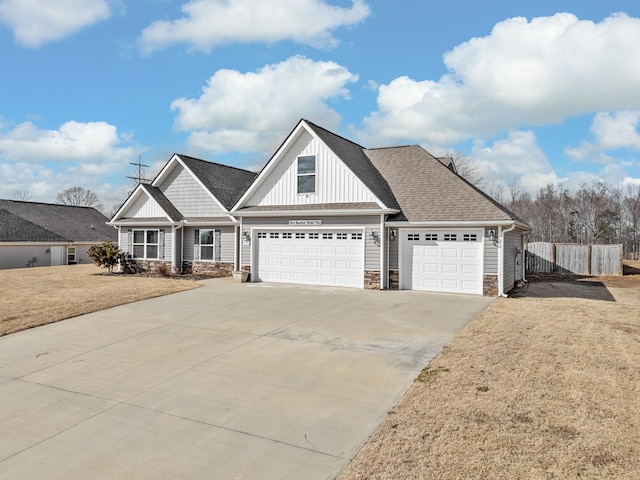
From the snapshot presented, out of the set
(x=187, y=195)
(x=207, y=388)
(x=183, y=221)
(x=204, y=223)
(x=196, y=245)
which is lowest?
(x=207, y=388)

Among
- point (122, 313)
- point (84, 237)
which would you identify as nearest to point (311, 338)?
point (122, 313)

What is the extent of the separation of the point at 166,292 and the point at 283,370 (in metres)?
9.71

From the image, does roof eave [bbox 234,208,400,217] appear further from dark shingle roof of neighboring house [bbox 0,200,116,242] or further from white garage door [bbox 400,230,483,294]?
dark shingle roof of neighboring house [bbox 0,200,116,242]

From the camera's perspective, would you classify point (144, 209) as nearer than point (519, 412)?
No

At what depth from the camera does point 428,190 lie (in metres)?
17.2

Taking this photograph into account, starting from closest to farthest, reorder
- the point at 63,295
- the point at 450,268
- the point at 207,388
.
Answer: the point at 207,388 < the point at 63,295 < the point at 450,268

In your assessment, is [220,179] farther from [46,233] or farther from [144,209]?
[46,233]

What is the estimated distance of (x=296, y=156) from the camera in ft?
59.7

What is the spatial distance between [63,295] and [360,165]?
40.2ft

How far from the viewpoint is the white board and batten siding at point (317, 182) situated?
17141 millimetres

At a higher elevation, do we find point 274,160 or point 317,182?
point 274,160

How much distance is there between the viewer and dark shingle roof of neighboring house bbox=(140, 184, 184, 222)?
905 inches

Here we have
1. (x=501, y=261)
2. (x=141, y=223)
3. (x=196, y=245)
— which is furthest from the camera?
(x=141, y=223)

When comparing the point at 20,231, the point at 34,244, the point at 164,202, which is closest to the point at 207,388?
the point at 164,202
